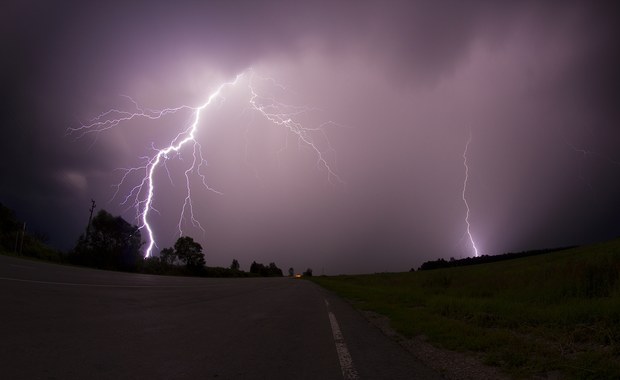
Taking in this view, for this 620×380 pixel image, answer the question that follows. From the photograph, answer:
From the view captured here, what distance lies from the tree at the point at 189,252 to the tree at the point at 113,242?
28.5m

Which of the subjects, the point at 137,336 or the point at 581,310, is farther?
the point at 581,310

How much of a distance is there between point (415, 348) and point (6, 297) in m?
7.42

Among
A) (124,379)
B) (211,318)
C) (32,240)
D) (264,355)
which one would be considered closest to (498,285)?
(211,318)

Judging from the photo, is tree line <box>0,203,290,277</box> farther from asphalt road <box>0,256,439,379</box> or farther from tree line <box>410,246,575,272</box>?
tree line <box>410,246,575,272</box>

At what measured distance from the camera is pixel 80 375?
3359 millimetres

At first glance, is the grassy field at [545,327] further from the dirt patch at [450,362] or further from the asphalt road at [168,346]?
the asphalt road at [168,346]

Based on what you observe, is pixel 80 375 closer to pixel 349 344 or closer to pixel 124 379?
pixel 124 379

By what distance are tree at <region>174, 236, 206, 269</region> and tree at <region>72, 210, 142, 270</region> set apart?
2851 cm

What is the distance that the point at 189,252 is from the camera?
8075 centimetres

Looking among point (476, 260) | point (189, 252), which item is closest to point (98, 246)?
point (189, 252)

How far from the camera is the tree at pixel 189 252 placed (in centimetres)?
A: 7950

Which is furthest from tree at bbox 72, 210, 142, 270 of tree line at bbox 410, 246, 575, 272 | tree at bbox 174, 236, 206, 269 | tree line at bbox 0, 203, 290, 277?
tree line at bbox 410, 246, 575, 272

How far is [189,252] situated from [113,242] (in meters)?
32.4

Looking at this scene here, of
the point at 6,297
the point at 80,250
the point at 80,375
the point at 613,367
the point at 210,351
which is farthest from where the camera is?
the point at 80,250
